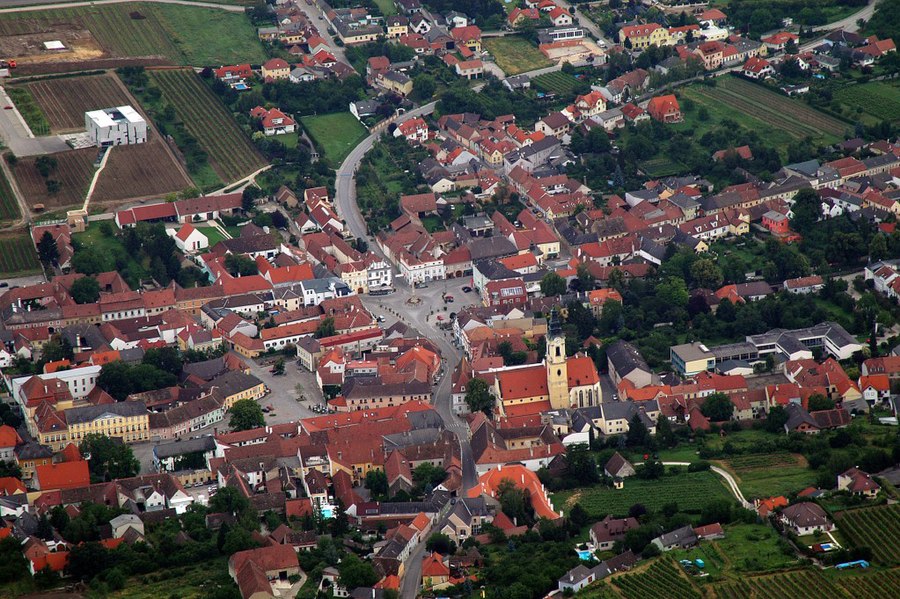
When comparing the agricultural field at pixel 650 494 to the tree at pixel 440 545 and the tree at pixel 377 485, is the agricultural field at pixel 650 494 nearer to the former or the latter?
the tree at pixel 440 545

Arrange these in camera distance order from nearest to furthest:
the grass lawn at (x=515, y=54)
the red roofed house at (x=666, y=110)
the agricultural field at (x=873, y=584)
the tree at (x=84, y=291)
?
the agricultural field at (x=873, y=584), the tree at (x=84, y=291), the red roofed house at (x=666, y=110), the grass lawn at (x=515, y=54)

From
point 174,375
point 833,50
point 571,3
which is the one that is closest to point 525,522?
point 174,375

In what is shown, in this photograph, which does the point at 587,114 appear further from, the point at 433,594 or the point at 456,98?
the point at 433,594

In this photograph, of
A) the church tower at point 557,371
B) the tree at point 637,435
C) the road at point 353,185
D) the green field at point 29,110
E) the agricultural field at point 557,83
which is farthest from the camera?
the agricultural field at point 557,83

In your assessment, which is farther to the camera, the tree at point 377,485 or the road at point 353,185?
the road at point 353,185

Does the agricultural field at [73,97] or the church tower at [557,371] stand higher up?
the agricultural field at [73,97]

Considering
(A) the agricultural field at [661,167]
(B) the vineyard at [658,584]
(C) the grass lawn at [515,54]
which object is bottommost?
(B) the vineyard at [658,584]

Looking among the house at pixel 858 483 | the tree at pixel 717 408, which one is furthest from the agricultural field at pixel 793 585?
the tree at pixel 717 408
